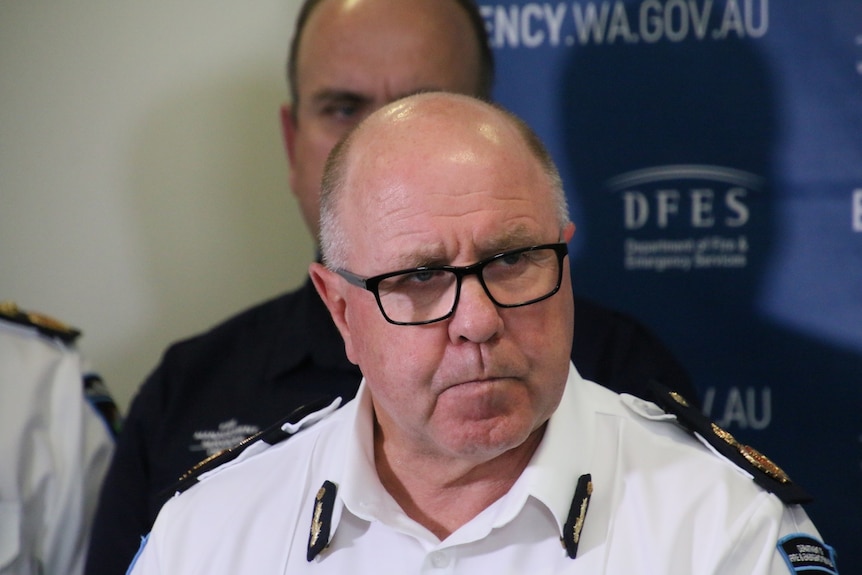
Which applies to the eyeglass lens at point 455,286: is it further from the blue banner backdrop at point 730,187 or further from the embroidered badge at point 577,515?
the blue banner backdrop at point 730,187

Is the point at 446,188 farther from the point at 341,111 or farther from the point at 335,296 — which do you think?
the point at 341,111

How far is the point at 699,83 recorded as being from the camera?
7.59 feet

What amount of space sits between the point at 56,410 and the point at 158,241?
0.60m

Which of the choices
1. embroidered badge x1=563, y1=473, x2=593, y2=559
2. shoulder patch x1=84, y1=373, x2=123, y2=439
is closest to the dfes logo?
embroidered badge x1=563, y1=473, x2=593, y2=559

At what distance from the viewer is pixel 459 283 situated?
1.32 m

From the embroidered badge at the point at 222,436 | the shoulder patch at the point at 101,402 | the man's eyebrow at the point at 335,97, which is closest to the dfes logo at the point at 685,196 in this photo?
the man's eyebrow at the point at 335,97

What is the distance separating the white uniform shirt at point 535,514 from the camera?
4.36 ft

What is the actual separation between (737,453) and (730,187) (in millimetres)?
1035

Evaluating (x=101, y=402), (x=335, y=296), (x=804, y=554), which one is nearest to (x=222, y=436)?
(x=101, y=402)

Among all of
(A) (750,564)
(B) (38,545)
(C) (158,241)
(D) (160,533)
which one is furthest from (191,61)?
(A) (750,564)

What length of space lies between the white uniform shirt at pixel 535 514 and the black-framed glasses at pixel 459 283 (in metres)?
0.21

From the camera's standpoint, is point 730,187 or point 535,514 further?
point 730,187

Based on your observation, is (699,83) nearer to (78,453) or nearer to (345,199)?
(345,199)

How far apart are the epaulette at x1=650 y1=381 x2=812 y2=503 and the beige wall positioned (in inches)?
51.7
